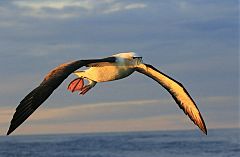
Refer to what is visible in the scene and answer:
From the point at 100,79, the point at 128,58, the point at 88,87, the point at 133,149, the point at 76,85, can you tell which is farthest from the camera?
the point at 133,149

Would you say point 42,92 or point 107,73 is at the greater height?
point 107,73

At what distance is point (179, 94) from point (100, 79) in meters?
3.33

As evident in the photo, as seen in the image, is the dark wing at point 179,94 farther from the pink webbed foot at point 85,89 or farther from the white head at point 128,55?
the pink webbed foot at point 85,89

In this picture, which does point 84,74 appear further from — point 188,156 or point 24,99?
point 188,156

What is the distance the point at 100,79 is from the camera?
1476cm

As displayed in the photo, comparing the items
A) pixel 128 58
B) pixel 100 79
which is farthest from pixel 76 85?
pixel 128 58

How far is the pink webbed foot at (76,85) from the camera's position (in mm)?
15391

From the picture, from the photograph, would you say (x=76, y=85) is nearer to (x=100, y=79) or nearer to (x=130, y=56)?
(x=100, y=79)

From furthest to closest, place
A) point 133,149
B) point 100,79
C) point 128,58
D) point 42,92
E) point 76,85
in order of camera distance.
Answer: point 133,149
point 76,85
point 128,58
point 100,79
point 42,92

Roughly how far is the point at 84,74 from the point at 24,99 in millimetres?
3058

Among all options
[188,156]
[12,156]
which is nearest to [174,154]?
[188,156]

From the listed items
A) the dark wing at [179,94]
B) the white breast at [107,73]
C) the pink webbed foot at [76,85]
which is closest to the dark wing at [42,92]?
the white breast at [107,73]

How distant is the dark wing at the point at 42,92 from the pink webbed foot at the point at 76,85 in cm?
209

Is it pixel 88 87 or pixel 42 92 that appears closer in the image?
pixel 42 92
